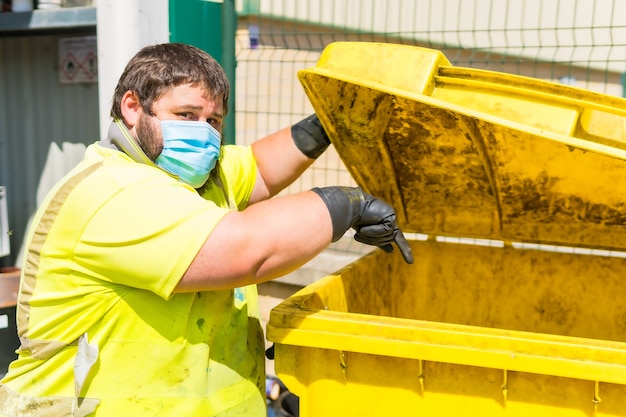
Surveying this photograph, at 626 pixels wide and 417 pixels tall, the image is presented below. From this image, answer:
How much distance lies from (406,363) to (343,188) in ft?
1.62

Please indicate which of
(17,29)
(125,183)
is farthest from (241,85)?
(125,183)

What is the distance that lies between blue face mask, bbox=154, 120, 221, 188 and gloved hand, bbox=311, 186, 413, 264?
335 millimetres

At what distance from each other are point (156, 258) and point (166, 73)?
0.54 m

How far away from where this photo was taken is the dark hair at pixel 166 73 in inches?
74.1

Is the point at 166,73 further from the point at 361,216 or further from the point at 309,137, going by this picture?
the point at 309,137

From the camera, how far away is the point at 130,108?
1938 millimetres

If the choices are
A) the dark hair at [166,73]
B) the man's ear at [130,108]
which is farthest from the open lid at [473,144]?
the man's ear at [130,108]

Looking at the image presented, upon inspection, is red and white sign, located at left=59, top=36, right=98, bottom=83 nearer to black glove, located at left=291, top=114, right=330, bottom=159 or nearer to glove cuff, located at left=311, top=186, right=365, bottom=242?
black glove, located at left=291, top=114, right=330, bottom=159

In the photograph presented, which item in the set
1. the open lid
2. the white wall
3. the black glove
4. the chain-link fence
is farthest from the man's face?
the chain-link fence

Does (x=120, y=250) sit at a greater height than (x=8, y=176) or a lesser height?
greater

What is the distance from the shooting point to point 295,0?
4.04 m

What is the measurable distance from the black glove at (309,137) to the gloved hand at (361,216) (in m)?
0.63

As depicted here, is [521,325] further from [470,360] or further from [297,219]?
[297,219]

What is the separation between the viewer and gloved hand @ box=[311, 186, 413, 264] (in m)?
1.81
